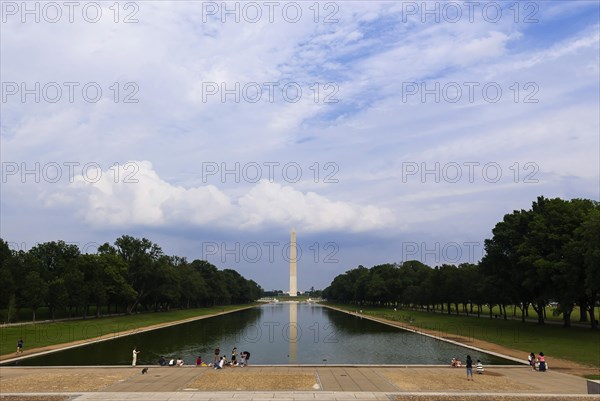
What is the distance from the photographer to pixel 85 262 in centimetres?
9981

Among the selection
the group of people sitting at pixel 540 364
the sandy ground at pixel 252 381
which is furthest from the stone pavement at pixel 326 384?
the group of people sitting at pixel 540 364

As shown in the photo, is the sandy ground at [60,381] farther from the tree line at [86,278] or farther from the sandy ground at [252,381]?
the tree line at [86,278]

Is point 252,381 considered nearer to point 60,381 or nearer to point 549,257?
point 60,381

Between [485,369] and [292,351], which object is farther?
[292,351]

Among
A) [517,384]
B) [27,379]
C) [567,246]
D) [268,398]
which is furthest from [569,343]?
[27,379]

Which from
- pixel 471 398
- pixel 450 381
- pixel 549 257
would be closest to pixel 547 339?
pixel 549 257

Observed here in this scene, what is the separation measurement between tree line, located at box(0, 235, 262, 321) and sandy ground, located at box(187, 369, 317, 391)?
5873 centimetres

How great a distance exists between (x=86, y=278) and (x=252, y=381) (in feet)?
261

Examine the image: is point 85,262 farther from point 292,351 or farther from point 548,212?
point 548,212

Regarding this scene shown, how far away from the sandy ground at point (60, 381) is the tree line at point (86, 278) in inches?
2042

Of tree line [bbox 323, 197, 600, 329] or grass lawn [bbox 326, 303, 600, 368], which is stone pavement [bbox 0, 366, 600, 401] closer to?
grass lawn [bbox 326, 303, 600, 368]

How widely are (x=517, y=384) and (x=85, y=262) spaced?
3497 inches

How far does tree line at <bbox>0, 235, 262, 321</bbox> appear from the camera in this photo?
270 ft

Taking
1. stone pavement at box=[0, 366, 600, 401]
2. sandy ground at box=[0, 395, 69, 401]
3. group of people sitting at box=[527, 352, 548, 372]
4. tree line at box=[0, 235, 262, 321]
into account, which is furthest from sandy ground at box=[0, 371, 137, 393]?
tree line at box=[0, 235, 262, 321]
